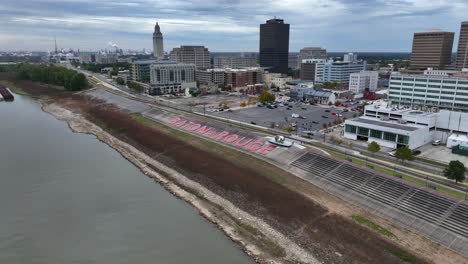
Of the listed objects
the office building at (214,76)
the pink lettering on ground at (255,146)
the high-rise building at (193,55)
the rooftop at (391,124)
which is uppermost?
the high-rise building at (193,55)

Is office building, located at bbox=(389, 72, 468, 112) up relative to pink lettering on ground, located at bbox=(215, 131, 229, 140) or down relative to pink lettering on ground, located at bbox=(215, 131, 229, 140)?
up

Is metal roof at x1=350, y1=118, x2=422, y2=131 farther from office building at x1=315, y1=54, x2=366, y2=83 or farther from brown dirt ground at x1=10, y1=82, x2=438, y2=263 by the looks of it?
office building at x1=315, y1=54, x2=366, y2=83

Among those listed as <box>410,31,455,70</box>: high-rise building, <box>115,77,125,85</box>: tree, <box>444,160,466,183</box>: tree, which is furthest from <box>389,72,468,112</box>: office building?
<box>115,77,125,85</box>: tree

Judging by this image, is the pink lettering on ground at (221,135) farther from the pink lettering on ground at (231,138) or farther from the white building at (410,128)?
the white building at (410,128)

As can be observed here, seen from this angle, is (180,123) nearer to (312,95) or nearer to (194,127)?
(194,127)

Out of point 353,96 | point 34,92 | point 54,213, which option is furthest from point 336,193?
point 34,92

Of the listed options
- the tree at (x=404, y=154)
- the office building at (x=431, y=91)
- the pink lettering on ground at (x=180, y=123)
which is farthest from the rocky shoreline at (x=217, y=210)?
the office building at (x=431, y=91)
